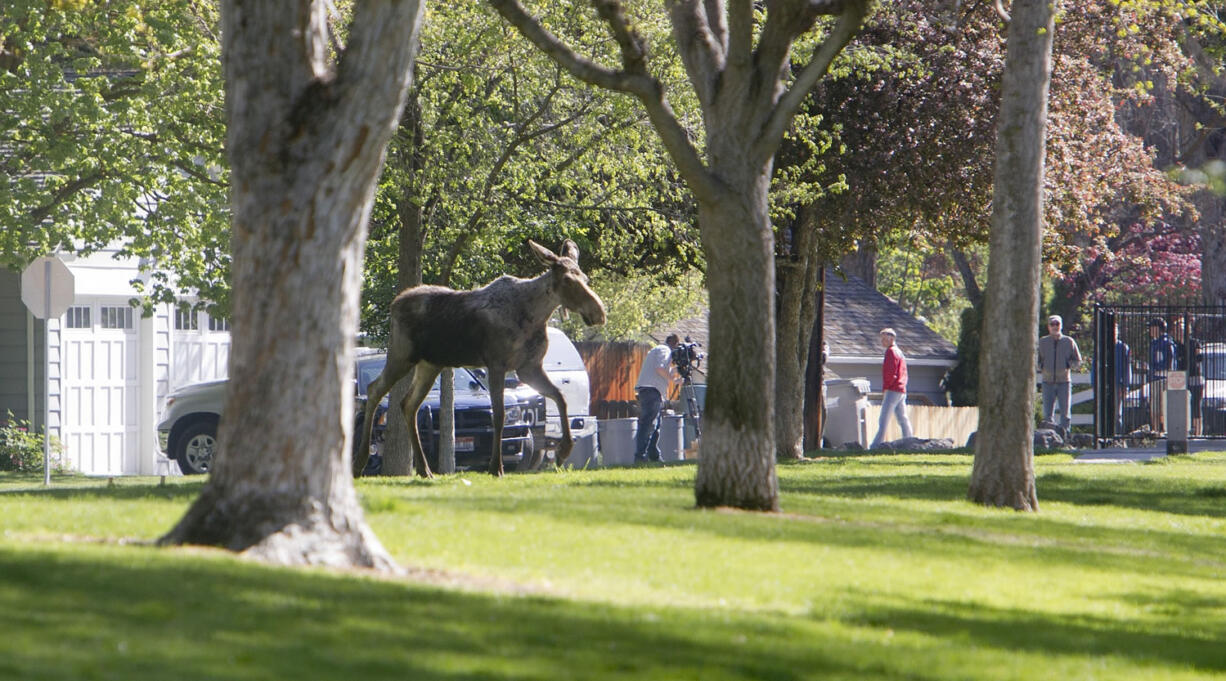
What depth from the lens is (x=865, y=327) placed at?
48.3 m

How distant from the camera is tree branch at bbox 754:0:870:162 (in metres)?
12.0

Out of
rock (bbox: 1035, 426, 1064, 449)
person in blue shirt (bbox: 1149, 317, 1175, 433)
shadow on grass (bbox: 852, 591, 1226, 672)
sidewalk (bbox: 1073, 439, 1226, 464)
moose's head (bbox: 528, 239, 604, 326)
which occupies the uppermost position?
moose's head (bbox: 528, 239, 604, 326)

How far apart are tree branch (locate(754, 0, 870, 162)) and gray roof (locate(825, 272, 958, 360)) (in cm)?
3385

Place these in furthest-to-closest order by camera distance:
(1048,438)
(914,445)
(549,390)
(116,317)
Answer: (116,317)
(914,445)
(1048,438)
(549,390)

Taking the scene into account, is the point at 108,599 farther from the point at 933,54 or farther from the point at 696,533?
the point at 933,54

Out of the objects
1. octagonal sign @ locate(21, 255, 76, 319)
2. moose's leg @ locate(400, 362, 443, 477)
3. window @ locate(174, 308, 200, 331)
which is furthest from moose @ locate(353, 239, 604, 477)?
window @ locate(174, 308, 200, 331)

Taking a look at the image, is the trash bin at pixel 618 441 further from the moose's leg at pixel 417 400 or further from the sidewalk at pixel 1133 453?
the moose's leg at pixel 417 400

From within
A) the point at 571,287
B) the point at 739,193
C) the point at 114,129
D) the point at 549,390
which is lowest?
the point at 549,390

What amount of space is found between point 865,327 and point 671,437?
21.1m

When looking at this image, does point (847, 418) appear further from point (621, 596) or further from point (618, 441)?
point (621, 596)

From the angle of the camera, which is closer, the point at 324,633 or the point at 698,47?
the point at 324,633

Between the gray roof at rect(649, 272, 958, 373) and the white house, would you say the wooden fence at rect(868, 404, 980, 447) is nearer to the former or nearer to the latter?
the gray roof at rect(649, 272, 958, 373)

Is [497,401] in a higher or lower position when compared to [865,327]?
lower

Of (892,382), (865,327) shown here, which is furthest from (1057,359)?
(865,327)
